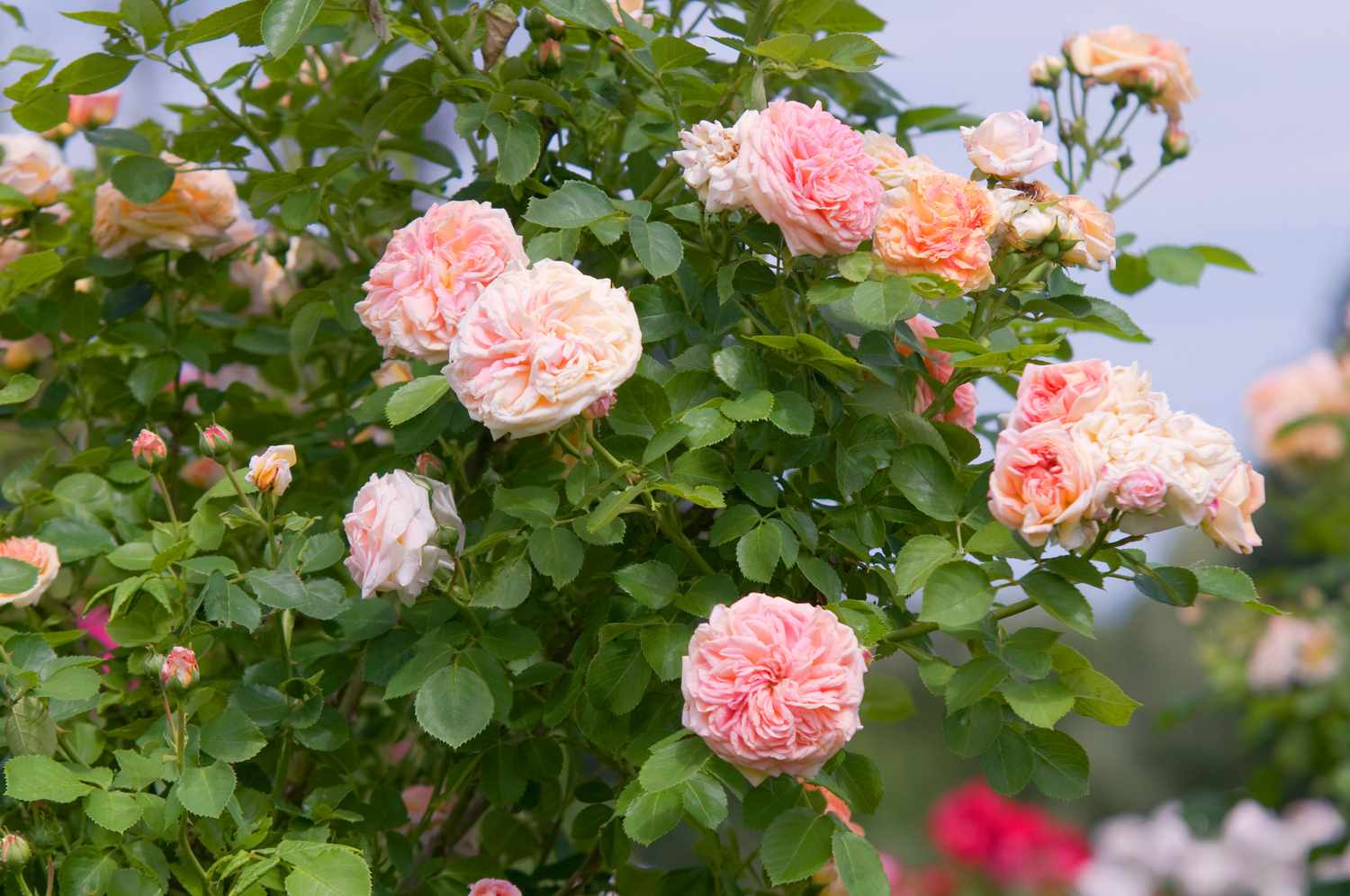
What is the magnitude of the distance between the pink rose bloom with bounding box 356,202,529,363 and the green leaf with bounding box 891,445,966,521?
352 mm

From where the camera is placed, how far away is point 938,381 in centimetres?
124

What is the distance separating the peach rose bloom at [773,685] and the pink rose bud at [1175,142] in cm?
89

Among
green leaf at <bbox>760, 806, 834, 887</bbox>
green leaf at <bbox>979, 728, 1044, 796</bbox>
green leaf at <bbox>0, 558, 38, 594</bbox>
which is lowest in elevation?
green leaf at <bbox>0, 558, 38, 594</bbox>

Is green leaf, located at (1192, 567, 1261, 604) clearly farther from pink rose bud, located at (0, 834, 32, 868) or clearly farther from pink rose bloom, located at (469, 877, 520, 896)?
pink rose bud, located at (0, 834, 32, 868)

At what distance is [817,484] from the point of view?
1.23 metres

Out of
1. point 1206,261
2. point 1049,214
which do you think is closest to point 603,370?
point 1049,214

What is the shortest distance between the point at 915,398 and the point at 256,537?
72 centimetres

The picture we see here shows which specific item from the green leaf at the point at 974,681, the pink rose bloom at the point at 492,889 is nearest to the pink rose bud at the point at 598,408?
the green leaf at the point at 974,681

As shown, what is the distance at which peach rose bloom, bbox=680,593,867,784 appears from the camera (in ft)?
3.21

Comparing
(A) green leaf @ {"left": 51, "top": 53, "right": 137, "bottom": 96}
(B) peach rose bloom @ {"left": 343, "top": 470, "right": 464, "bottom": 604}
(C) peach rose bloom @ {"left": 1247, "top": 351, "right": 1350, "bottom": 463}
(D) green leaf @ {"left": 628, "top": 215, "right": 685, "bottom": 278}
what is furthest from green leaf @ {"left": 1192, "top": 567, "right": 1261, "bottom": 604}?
(C) peach rose bloom @ {"left": 1247, "top": 351, "right": 1350, "bottom": 463}

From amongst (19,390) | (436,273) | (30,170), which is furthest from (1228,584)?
(30,170)

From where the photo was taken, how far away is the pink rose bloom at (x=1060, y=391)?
1.04 meters

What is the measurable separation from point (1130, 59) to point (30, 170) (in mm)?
1266

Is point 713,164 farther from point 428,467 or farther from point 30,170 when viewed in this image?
point 30,170
